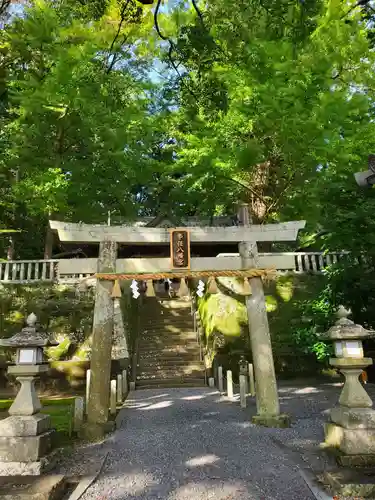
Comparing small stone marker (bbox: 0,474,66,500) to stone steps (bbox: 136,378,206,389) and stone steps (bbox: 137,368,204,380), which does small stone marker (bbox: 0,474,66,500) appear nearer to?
stone steps (bbox: 136,378,206,389)

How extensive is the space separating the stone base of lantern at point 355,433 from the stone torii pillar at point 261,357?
1952 millimetres

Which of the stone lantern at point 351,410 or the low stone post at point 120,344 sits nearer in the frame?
the stone lantern at point 351,410

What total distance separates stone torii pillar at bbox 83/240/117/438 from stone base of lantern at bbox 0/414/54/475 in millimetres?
1558

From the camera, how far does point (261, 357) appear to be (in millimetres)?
7703

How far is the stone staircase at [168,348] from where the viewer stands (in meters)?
14.2

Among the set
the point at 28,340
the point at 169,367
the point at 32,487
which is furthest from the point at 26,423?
the point at 169,367

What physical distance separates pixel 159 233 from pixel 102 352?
2975 millimetres

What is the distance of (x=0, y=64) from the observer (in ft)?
53.9

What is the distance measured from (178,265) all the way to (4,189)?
1204 centimetres

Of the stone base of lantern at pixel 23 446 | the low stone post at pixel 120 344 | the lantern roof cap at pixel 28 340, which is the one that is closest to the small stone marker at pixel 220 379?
the low stone post at pixel 120 344

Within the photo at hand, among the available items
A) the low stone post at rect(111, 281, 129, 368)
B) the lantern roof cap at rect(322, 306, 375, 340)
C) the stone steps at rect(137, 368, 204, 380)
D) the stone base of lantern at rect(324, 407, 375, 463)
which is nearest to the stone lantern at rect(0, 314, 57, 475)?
the stone base of lantern at rect(324, 407, 375, 463)

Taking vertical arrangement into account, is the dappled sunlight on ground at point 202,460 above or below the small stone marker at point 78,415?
below

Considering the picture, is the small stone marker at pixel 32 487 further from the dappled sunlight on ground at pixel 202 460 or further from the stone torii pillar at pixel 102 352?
the stone torii pillar at pixel 102 352

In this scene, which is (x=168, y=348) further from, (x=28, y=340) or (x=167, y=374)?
(x=28, y=340)
